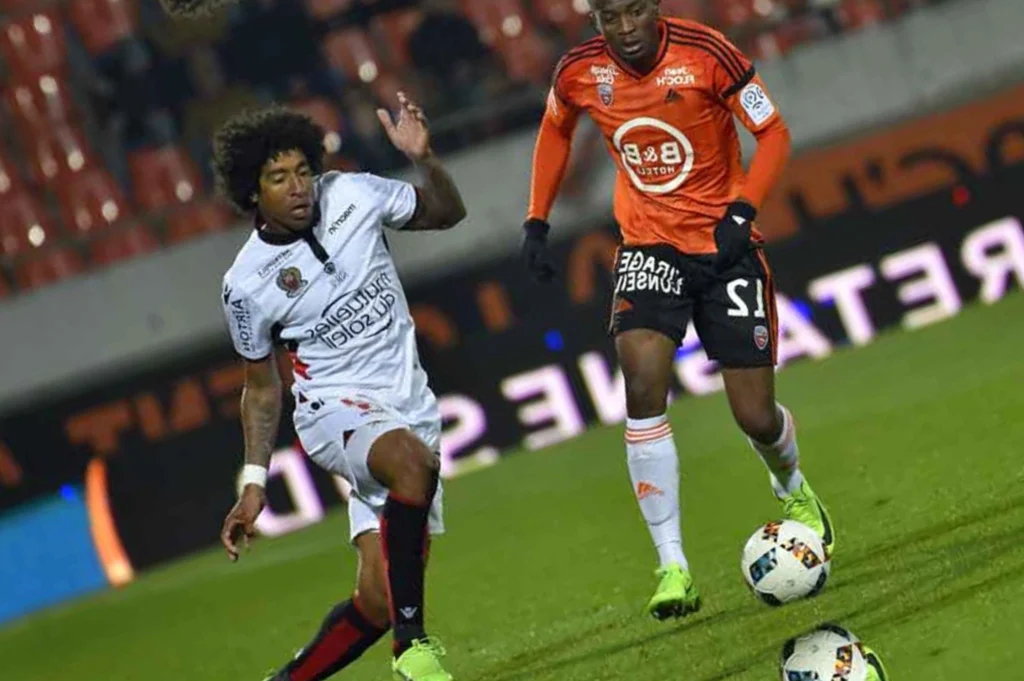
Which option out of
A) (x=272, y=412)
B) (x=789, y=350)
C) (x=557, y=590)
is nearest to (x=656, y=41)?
(x=272, y=412)

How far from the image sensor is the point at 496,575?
8.62 metres

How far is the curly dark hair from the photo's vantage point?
18.2 feet

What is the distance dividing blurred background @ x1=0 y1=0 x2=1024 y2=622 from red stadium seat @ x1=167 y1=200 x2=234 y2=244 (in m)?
0.03

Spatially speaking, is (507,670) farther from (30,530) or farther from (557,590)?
(30,530)

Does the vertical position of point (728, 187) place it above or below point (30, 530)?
above

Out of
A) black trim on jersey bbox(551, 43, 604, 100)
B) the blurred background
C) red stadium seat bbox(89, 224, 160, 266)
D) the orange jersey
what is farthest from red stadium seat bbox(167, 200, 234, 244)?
the orange jersey

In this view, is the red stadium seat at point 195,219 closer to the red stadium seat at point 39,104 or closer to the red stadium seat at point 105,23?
the red stadium seat at point 39,104

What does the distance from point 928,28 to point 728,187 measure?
7.97 meters

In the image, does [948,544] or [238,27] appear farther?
[238,27]

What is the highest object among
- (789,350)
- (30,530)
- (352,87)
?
(352,87)

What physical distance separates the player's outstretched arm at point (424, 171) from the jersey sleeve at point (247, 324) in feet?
1.69

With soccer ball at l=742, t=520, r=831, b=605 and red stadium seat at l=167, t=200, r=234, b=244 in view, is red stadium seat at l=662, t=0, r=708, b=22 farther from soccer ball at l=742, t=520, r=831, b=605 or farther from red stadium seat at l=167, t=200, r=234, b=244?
soccer ball at l=742, t=520, r=831, b=605

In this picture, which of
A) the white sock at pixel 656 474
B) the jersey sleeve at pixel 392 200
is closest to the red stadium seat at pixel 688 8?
the white sock at pixel 656 474

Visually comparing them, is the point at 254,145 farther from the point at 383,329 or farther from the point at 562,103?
the point at 562,103
